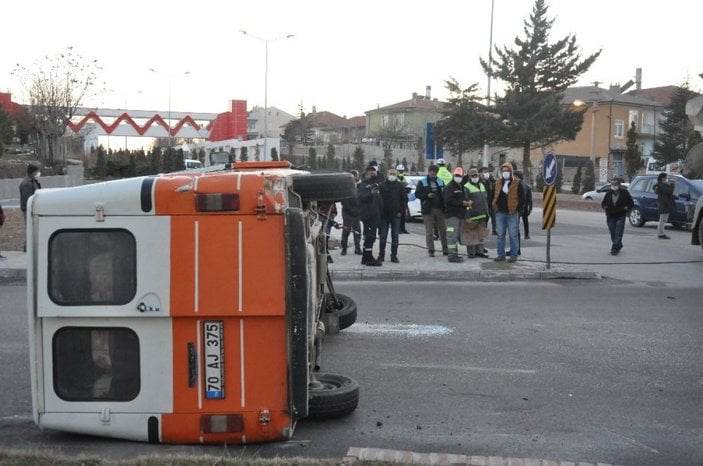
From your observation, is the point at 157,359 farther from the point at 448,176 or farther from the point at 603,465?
the point at 448,176

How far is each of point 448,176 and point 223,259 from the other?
12075 millimetres

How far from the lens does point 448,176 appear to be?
16703mm

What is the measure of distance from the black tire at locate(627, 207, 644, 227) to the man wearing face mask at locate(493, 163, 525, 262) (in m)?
10.3

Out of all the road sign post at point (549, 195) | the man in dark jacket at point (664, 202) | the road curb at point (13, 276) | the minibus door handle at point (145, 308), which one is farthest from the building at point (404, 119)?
the minibus door handle at point (145, 308)

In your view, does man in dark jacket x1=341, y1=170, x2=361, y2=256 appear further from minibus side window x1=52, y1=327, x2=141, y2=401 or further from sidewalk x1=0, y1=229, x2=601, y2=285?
minibus side window x1=52, y1=327, x2=141, y2=401

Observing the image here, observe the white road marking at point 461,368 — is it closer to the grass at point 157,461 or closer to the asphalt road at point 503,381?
the asphalt road at point 503,381

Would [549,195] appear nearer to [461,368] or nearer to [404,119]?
[461,368]

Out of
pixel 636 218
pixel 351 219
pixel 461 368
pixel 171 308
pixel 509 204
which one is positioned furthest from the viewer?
pixel 636 218

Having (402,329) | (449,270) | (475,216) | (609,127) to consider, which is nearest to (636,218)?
(475,216)

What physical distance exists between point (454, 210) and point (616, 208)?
13.5 ft

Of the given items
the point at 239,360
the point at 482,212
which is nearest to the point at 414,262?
the point at 482,212

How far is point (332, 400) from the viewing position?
5.97 meters

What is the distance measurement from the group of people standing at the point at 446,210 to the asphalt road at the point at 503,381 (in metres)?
3.14

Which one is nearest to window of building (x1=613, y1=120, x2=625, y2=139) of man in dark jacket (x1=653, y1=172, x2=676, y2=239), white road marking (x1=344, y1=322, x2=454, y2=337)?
man in dark jacket (x1=653, y1=172, x2=676, y2=239)
